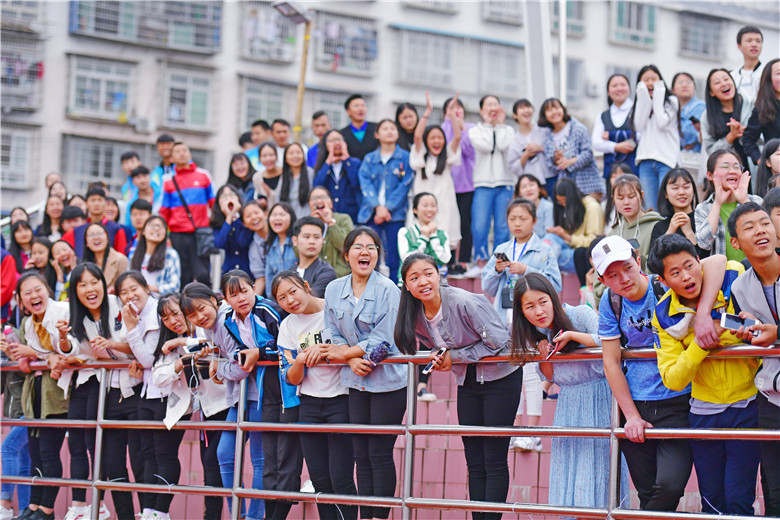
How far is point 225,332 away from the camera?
19.3ft

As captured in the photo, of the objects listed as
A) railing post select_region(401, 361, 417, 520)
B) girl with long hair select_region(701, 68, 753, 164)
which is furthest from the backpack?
girl with long hair select_region(701, 68, 753, 164)

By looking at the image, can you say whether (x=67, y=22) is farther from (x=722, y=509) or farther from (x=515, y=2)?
(x=722, y=509)

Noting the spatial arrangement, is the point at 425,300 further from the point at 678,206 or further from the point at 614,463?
the point at 678,206

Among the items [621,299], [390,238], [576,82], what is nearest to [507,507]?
[621,299]

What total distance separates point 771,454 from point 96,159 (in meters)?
22.3

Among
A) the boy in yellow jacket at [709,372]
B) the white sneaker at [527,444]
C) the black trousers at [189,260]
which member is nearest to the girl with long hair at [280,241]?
the black trousers at [189,260]

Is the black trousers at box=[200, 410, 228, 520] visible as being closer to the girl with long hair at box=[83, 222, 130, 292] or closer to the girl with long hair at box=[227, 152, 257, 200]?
the girl with long hair at box=[83, 222, 130, 292]

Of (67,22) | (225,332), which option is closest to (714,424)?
(225,332)

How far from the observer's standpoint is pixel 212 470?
19.5ft

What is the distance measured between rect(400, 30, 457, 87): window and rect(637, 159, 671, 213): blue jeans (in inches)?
721

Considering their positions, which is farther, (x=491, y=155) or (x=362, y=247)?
(x=491, y=155)

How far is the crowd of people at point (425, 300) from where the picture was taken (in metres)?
4.12

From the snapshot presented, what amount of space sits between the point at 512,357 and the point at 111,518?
395cm

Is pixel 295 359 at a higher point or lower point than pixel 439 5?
lower
